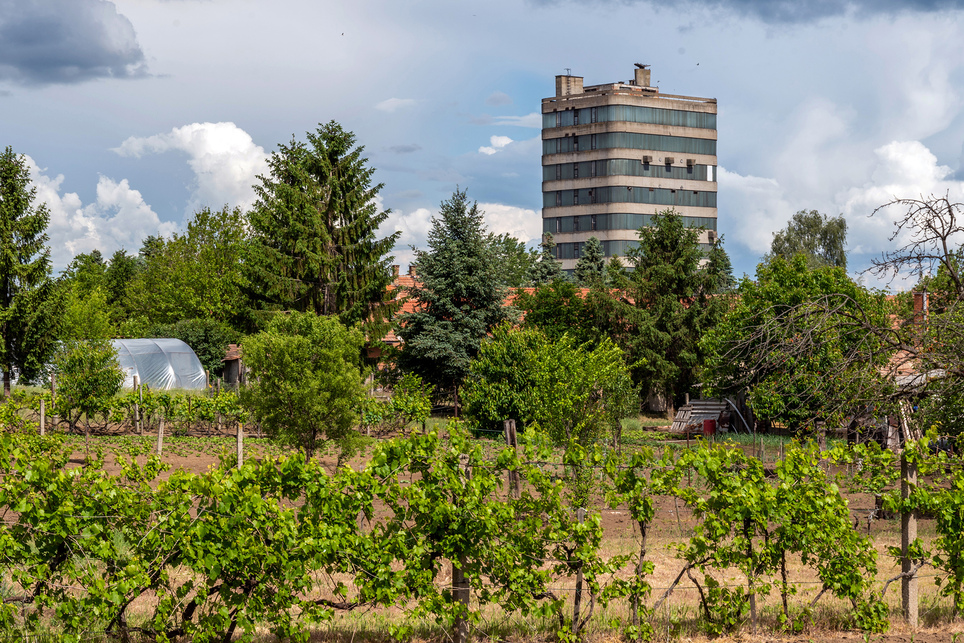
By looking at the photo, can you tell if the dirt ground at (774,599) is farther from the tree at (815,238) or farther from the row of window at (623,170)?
the row of window at (623,170)

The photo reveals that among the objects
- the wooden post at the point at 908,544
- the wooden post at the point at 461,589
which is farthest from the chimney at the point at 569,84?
the wooden post at the point at 461,589

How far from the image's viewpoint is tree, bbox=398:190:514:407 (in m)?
29.5

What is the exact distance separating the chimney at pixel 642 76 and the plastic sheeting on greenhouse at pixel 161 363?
5702 cm

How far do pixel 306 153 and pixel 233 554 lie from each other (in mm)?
30494

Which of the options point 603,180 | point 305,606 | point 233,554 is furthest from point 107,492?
point 603,180

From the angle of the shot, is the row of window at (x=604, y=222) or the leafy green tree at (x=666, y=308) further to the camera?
the row of window at (x=604, y=222)

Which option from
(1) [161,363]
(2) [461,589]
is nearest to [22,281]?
(1) [161,363]

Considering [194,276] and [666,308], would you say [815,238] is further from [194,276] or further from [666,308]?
[194,276]

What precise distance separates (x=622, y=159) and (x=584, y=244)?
8.96 meters

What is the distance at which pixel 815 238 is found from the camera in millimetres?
56344

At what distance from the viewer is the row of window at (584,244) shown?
7844 cm

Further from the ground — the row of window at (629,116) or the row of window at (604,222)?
the row of window at (629,116)

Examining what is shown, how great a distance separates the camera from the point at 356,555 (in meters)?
5.98

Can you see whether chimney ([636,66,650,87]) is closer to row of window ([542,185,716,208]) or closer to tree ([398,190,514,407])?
row of window ([542,185,716,208])
